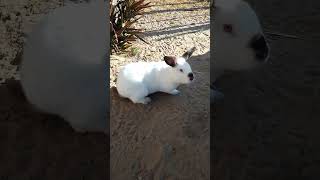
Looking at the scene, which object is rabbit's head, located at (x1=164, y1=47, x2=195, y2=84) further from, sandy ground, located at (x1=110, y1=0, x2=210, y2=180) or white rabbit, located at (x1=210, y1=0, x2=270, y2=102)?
white rabbit, located at (x1=210, y1=0, x2=270, y2=102)

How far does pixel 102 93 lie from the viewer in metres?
3.42

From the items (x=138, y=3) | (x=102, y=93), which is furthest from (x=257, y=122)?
(x=138, y=3)

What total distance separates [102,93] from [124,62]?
3.63 feet

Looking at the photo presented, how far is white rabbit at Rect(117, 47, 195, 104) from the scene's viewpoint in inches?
136

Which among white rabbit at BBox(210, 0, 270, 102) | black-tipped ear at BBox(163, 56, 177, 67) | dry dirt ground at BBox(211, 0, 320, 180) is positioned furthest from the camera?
white rabbit at BBox(210, 0, 270, 102)

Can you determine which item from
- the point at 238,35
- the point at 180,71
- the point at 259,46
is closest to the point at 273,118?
the point at 259,46

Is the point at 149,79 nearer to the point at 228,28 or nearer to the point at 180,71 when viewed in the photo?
the point at 180,71

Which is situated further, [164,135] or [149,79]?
[149,79]

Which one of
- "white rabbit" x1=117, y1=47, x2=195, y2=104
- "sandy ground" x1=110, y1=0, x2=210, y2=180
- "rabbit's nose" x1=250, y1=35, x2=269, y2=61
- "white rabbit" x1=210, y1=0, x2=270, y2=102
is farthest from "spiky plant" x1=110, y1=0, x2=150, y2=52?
"rabbit's nose" x1=250, y1=35, x2=269, y2=61

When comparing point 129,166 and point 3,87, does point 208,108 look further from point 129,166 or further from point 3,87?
point 3,87

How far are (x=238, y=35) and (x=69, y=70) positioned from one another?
4.25 feet

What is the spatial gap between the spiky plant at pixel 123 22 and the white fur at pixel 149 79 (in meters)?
1.22

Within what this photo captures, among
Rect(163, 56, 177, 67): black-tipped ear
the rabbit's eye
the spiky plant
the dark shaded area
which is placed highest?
the rabbit's eye

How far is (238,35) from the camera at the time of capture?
3.51 metres
